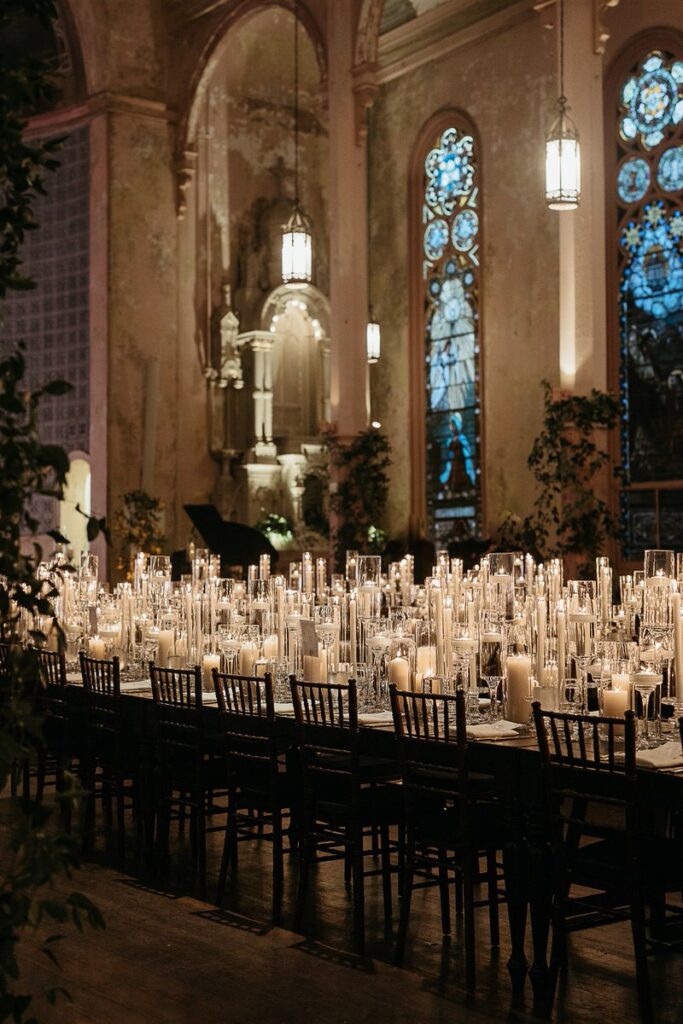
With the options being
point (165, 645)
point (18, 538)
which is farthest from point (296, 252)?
point (18, 538)

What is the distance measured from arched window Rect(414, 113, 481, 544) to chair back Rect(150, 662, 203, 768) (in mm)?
10180

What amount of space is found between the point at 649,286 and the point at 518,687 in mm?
10021

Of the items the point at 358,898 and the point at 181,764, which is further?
the point at 181,764

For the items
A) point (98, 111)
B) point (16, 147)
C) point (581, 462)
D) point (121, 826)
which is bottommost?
point (121, 826)

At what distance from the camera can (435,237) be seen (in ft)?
58.0

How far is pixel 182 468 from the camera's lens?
19.4 meters

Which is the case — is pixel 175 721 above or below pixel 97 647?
below

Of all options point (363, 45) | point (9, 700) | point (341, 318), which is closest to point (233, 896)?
point (9, 700)

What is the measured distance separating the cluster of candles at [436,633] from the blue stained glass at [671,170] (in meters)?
7.46

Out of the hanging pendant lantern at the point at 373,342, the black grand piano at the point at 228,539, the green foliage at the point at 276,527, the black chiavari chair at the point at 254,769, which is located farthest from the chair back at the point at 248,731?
the green foliage at the point at 276,527

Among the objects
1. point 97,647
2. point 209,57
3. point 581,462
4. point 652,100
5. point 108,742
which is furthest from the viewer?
point 209,57

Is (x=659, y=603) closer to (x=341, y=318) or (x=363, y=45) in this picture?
(x=341, y=318)

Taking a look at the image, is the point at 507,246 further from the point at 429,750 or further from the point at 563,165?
the point at 429,750

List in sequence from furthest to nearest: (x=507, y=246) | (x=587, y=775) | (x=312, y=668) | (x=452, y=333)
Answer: (x=452, y=333) < (x=507, y=246) < (x=312, y=668) < (x=587, y=775)
